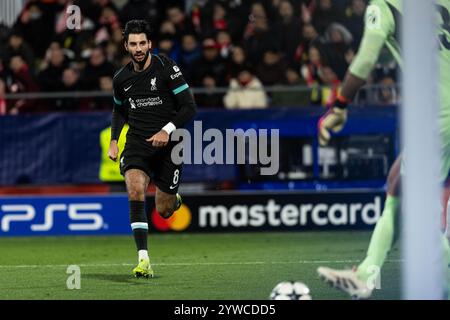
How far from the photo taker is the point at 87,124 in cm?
1488

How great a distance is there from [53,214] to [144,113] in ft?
16.5

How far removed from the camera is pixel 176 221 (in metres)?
14.8

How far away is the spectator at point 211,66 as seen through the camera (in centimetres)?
1528

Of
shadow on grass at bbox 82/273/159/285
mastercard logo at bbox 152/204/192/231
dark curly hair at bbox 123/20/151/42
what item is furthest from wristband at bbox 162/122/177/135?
mastercard logo at bbox 152/204/192/231

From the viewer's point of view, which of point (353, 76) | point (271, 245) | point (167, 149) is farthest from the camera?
point (271, 245)

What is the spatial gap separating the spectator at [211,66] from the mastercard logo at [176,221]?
1693 mm

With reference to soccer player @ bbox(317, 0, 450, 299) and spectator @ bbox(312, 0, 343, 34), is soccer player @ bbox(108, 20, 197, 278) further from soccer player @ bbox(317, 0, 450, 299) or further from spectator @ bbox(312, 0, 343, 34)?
spectator @ bbox(312, 0, 343, 34)

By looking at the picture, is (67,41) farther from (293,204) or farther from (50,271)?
(50,271)

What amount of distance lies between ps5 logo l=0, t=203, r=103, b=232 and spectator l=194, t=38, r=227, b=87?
6.93 feet

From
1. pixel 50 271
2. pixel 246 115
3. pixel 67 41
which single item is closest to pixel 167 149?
pixel 50 271

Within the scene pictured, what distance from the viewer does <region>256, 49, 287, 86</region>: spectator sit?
15.2 meters

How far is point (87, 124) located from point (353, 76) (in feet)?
24.7

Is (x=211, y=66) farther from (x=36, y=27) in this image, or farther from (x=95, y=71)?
(x=36, y=27)
